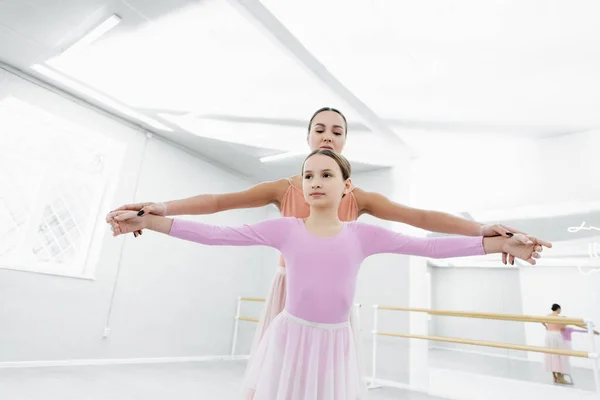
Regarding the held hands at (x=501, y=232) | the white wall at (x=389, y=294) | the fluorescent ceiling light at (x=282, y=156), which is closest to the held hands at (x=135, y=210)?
the held hands at (x=501, y=232)

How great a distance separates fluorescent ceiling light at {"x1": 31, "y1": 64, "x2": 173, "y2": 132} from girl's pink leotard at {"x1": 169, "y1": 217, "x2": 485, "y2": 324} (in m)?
3.82

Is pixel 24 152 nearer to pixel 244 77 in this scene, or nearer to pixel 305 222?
pixel 244 77

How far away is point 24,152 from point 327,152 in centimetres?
413

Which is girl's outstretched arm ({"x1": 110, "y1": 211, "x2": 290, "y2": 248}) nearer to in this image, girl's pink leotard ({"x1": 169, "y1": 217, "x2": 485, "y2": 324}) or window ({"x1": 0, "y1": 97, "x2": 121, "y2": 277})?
girl's pink leotard ({"x1": 169, "y1": 217, "x2": 485, "y2": 324})

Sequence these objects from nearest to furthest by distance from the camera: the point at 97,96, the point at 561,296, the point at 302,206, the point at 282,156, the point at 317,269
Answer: the point at 317,269
the point at 302,206
the point at 97,96
the point at 282,156
the point at 561,296

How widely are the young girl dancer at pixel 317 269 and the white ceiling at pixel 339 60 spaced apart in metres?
2.10

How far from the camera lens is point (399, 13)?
2670 mm

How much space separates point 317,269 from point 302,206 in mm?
411

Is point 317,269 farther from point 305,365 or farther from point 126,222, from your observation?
point 126,222

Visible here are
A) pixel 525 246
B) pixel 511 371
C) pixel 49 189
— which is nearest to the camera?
pixel 525 246

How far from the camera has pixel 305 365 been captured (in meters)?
0.99

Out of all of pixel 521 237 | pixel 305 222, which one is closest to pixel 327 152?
pixel 305 222

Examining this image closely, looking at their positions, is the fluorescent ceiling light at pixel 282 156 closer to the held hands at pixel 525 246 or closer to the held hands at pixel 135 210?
the held hands at pixel 135 210

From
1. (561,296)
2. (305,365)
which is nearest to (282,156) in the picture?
(305,365)
